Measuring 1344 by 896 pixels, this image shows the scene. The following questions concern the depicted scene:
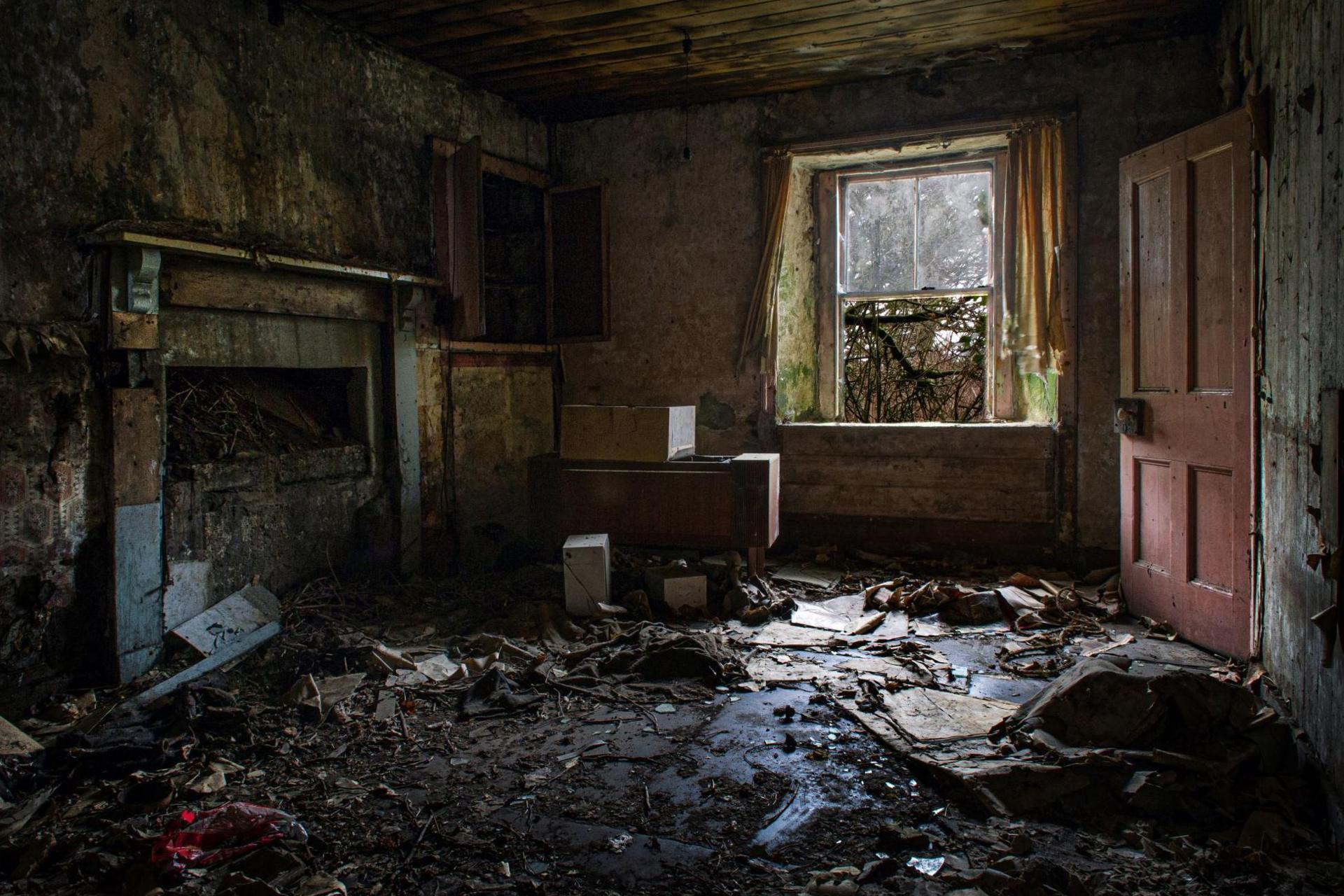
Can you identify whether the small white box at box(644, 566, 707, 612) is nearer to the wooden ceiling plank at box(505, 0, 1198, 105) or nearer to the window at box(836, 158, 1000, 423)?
the window at box(836, 158, 1000, 423)

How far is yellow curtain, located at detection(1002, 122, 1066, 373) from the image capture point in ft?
17.4

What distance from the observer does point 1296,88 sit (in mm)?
2914

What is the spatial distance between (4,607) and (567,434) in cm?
281

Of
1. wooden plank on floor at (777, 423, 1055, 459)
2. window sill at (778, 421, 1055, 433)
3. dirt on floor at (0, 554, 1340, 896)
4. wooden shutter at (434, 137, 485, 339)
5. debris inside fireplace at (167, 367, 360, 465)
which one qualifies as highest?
wooden shutter at (434, 137, 485, 339)

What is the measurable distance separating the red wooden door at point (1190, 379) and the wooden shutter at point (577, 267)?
3.32 meters

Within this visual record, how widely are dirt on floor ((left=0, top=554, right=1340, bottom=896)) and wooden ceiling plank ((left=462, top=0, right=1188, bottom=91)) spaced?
3.28 metres

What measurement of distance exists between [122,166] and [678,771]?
3.36 meters

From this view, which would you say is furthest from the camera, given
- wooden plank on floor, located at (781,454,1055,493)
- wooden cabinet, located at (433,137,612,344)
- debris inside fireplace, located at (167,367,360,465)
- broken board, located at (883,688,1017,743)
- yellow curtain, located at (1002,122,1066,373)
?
wooden cabinet, located at (433,137,612,344)

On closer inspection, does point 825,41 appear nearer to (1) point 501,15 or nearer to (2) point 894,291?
(2) point 894,291

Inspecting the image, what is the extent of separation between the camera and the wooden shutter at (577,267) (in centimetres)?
627

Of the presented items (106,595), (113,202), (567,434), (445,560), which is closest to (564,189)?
(567,434)

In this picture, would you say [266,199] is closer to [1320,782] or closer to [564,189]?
[564,189]

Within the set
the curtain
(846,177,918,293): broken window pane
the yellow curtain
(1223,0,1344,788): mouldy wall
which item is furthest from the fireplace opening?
(1223,0,1344,788): mouldy wall

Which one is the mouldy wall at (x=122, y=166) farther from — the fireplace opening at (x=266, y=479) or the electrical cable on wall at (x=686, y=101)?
the electrical cable on wall at (x=686, y=101)
